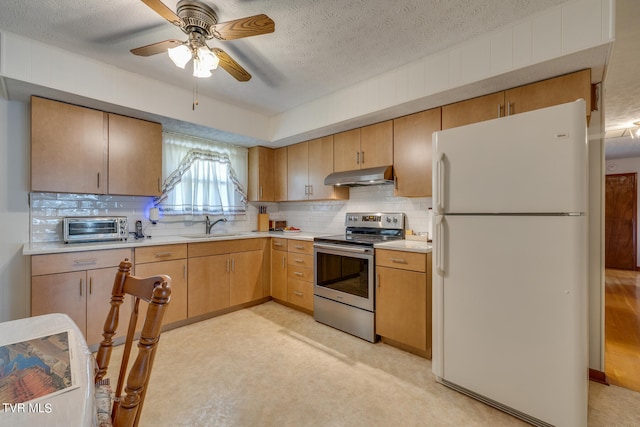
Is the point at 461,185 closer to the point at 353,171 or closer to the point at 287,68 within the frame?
the point at 353,171

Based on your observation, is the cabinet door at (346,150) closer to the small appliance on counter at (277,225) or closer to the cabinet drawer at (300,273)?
the cabinet drawer at (300,273)

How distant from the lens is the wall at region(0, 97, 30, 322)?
246 centimetres

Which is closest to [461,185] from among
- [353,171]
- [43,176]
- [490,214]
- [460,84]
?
[490,214]

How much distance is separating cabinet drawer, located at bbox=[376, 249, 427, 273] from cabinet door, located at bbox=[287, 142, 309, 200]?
1.52m

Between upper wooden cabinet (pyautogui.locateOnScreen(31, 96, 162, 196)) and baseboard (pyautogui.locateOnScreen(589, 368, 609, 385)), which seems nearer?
baseboard (pyautogui.locateOnScreen(589, 368, 609, 385))

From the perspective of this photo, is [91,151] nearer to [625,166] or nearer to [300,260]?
[300,260]

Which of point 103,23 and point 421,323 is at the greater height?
point 103,23

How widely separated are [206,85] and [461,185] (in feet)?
8.33

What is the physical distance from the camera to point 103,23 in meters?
1.97

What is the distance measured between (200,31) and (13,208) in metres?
2.32

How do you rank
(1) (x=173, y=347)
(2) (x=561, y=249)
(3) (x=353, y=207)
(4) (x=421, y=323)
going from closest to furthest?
(2) (x=561, y=249) → (4) (x=421, y=323) → (1) (x=173, y=347) → (3) (x=353, y=207)

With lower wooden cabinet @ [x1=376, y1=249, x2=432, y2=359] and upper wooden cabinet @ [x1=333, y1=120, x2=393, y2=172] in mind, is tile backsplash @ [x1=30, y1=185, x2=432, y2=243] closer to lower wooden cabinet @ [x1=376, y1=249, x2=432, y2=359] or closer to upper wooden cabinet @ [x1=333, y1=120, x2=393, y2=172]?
upper wooden cabinet @ [x1=333, y1=120, x2=393, y2=172]

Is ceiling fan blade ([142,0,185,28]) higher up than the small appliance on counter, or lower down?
higher up

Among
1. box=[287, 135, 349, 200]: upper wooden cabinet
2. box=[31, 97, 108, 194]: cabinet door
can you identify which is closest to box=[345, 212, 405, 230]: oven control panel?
box=[287, 135, 349, 200]: upper wooden cabinet
